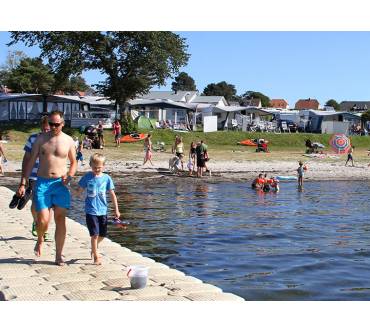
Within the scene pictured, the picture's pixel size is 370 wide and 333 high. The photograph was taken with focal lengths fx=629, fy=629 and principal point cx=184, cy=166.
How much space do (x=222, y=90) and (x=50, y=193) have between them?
433 ft

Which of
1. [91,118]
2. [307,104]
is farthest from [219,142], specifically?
[307,104]

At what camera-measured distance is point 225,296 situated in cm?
648

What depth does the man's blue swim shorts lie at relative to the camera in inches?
298

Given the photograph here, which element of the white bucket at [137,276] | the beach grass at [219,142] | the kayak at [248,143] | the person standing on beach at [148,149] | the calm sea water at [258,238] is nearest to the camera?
the white bucket at [137,276]

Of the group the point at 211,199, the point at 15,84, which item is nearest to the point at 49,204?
the point at 211,199

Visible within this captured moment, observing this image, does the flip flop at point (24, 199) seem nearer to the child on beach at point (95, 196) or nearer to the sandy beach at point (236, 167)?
the child on beach at point (95, 196)

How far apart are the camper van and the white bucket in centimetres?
3736

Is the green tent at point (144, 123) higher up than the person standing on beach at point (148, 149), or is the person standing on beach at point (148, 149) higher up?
the green tent at point (144, 123)

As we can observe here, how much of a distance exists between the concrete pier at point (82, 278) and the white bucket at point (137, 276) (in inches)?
2.5

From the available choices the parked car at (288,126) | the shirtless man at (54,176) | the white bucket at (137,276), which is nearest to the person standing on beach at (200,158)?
the shirtless man at (54,176)

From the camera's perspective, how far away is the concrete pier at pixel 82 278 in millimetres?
6324

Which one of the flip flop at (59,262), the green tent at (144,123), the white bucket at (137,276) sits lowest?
the flip flop at (59,262)
